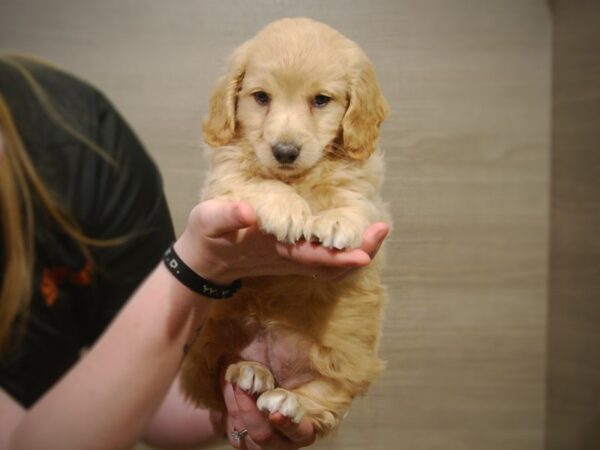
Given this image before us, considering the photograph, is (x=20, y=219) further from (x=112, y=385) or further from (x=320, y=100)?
(x=320, y=100)

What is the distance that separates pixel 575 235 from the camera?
1.57m

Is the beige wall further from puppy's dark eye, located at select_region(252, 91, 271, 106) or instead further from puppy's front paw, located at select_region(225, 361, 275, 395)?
puppy's front paw, located at select_region(225, 361, 275, 395)

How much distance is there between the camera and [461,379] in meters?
1.53

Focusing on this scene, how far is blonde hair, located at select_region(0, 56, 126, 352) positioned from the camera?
1.28m

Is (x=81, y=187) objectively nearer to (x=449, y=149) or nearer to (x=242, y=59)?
(x=242, y=59)

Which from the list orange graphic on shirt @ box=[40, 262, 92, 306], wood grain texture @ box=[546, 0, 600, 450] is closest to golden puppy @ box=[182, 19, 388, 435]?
orange graphic on shirt @ box=[40, 262, 92, 306]

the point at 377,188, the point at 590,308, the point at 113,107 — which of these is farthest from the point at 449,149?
the point at 113,107

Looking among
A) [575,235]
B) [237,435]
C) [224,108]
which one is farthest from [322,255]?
[575,235]

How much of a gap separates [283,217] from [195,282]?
0.90 feet

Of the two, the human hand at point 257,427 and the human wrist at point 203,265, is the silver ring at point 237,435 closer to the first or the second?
the human hand at point 257,427

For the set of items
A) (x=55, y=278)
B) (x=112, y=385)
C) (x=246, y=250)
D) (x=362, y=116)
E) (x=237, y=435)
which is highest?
(x=362, y=116)

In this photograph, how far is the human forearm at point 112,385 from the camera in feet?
4.16

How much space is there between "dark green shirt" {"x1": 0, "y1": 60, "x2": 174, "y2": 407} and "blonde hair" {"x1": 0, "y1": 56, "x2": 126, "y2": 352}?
0.01 meters

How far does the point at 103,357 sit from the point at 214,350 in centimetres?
24
